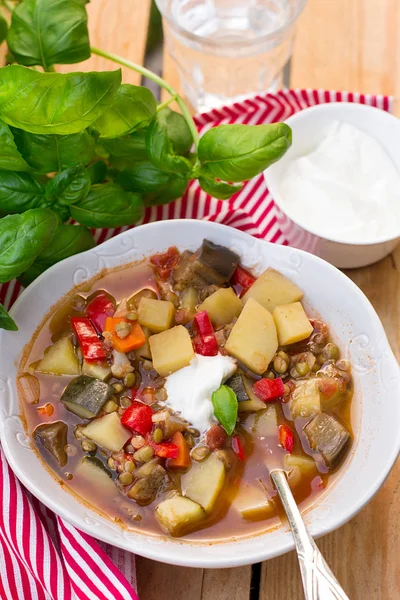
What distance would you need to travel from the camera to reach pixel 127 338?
282cm

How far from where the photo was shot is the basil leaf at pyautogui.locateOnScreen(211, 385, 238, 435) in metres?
2.57

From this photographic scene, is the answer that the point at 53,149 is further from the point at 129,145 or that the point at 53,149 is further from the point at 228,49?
the point at 228,49

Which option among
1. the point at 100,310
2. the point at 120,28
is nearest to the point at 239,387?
the point at 100,310

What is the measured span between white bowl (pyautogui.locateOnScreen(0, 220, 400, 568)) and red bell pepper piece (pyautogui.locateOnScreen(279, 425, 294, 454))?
20cm

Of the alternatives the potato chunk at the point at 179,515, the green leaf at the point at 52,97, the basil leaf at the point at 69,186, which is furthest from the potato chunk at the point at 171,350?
the green leaf at the point at 52,97

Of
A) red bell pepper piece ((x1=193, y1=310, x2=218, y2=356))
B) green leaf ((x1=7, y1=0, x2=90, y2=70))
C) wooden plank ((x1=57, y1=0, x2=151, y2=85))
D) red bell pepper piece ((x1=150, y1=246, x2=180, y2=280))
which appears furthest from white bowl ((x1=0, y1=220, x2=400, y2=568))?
wooden plank ((x1=57, y1=0, x2=151, y2=85))

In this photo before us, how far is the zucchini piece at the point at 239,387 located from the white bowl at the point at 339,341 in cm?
44

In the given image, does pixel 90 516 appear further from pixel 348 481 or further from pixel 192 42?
pixel 192 42

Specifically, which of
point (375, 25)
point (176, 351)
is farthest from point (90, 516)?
point (375, 25)

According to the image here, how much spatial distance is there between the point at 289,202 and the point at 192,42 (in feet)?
3.19

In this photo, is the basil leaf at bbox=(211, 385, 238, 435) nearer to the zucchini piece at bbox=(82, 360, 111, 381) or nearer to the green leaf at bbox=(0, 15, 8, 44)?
the zucchini piece at bbox=(82, 360, 111, 381)

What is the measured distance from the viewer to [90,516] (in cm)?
248

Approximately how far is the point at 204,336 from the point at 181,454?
49 centimetres

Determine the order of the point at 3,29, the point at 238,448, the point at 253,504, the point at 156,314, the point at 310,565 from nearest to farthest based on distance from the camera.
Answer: the point at 310,565 < the point at 253,504 < the point at 238,448 < the point at 156,314 < the point at 3,29
